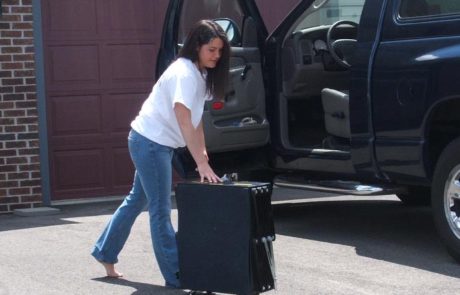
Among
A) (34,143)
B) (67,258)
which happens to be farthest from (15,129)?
(67,258)

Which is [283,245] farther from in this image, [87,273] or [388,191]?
[87,273]

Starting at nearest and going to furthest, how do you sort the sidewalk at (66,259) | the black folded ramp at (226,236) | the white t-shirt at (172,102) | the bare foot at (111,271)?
the black folded ramp at (226,236), the white t-shirt at (172,102), the sidewalk at (66,259), the bare foot at (111,271)

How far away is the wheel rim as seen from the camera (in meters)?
6.86

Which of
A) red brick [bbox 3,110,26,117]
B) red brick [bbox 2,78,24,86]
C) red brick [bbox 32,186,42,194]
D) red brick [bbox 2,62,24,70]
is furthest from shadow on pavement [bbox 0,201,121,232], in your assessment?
red brick [bbox 2,62,24,70]

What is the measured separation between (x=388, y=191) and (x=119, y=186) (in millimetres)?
3817

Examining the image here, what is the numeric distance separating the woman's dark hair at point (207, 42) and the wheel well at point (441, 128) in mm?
1555

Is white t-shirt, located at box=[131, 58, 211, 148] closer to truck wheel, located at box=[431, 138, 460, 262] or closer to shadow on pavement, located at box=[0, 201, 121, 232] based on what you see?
truck wheel, located at box=[431, 138, 460, 262]

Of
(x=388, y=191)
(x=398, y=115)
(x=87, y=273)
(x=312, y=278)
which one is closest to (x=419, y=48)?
(x=398, y=115)

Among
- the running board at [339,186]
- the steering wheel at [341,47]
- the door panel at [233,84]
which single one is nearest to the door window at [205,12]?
A: the door panel at [233,84]

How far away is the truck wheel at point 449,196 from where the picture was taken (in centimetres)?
686

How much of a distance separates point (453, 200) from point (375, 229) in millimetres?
1657

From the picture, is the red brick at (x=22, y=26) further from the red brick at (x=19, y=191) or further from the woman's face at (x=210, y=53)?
the woman's face at (x=210, y=53)

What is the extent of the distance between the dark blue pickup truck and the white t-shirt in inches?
63.5

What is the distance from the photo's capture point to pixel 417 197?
941cm
